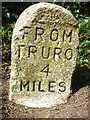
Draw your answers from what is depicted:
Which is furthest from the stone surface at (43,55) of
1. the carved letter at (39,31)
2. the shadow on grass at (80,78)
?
the shadow on grass at (80,78)

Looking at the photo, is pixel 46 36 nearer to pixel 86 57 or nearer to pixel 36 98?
pixel 36 98

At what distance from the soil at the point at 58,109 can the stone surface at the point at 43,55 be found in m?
0.08

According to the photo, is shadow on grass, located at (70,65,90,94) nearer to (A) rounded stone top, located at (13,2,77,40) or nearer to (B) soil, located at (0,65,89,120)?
(B) soil, located at (0,65,89,120)

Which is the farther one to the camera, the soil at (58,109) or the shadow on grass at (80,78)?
the shadow on grass at (80,78)

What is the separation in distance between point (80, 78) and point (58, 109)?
64cm

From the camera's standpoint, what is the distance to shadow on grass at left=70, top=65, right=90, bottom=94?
4.53 m

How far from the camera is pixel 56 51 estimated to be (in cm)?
423

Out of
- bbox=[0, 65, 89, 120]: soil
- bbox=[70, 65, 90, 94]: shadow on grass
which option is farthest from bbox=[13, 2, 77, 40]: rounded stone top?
bbox=[0, 65, 89, 120]: soil

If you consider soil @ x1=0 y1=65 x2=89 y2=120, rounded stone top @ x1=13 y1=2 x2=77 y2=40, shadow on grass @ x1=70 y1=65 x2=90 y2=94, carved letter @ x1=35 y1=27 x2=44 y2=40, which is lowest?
soil @ x1=0 y1=65 x2=89 y2=120

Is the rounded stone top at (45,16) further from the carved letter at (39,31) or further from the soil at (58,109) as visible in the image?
the soil at (58,109)

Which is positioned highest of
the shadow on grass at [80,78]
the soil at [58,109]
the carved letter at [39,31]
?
the carved letter at [39,31]

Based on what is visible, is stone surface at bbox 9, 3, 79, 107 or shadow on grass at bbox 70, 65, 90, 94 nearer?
stone surface at bbox 9, 3, 79, 107

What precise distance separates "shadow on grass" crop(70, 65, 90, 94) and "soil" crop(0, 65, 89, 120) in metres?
0.09

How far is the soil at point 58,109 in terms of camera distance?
13.5 ft
